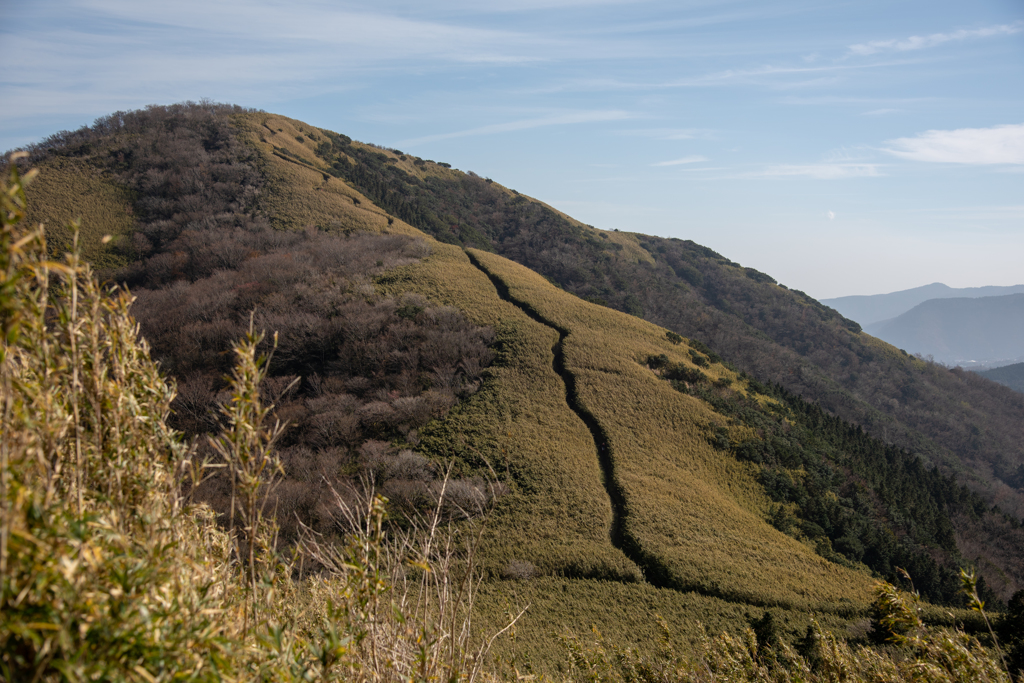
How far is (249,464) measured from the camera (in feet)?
11.5

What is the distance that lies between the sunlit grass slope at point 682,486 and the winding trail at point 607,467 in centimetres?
30

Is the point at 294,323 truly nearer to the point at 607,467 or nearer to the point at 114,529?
the point at 607,467

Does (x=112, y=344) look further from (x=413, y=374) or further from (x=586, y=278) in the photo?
(x=586, y=278)

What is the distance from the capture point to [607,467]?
25547mm

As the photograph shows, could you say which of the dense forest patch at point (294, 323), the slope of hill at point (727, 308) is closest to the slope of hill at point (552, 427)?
the dense forest patch at point (294, 323)

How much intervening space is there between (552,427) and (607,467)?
3781 millimetres

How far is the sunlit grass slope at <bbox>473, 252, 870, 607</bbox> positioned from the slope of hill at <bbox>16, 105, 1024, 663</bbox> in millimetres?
122

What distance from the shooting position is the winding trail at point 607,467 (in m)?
19.4

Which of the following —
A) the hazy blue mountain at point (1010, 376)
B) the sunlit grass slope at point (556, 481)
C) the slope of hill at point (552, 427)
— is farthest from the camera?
the hazy blue mountain at point (1010, 376)

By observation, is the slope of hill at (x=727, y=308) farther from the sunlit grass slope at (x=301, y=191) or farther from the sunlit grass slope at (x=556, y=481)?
the sunlit grass slope at (x=556, y=481)

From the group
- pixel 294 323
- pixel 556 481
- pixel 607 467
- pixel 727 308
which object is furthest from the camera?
pixel 727 308

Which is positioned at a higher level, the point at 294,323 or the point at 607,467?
the point at 294,323

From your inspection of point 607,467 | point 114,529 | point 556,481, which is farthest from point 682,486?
point 114,529

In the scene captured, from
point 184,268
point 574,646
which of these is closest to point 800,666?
point 574,646
